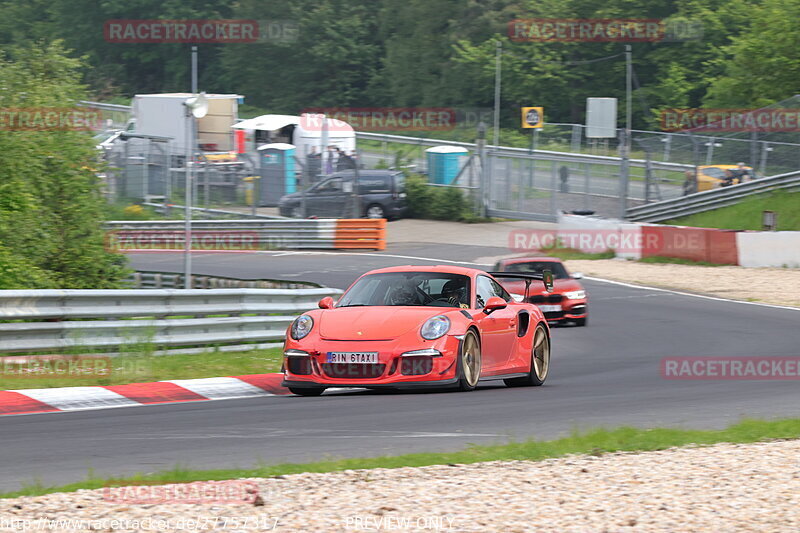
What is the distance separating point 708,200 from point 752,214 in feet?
6.42

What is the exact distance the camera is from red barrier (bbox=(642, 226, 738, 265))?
1181 inches

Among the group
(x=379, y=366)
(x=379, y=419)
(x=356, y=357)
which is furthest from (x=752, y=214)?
(x=379, y=419)

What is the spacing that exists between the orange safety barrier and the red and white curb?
23413mm

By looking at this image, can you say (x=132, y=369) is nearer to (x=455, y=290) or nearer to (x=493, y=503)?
(x=455, y=290)

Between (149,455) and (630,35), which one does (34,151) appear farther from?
(630,35)

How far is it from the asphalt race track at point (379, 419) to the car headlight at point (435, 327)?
1.80 feet

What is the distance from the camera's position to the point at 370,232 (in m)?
36.0

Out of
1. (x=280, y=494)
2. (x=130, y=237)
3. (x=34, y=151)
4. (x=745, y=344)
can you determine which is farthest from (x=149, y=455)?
(x=130, y=237)

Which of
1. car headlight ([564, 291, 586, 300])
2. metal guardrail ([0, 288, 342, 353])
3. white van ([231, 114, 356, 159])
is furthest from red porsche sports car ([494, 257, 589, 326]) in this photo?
white van ([231, 114, 356, 159])

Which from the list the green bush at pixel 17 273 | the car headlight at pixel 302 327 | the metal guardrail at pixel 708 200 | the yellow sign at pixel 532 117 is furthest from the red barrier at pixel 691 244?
the car headlight at pixel 302 327

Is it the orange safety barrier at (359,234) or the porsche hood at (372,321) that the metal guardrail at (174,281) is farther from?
the orange safety barrier at (359,234)

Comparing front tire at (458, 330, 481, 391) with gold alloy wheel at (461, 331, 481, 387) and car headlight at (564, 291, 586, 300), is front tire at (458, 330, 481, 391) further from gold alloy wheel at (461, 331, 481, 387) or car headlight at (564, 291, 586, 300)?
car headlight at (564, 291, 586, 300)

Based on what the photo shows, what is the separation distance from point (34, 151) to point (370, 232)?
19.8 meters

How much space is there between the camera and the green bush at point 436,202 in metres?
42.1
